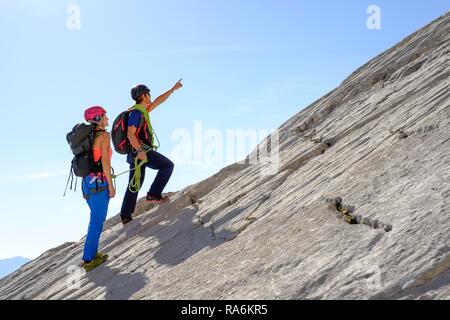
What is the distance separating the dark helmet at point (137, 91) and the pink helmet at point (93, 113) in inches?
94.8

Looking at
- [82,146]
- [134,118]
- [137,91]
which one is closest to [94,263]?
[82,146]

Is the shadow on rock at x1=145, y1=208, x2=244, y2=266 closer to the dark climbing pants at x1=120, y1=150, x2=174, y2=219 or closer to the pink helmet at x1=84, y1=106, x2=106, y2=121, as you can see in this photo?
the dark climbing pants at x1=120, y1=150, x2=174, y2=219

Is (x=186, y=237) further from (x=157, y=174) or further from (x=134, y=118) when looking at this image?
(x=134, y=118)

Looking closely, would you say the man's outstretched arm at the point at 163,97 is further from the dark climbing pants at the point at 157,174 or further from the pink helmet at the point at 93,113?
the pink helmet at the point at 93,113

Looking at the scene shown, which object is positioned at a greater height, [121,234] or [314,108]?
[314,108]

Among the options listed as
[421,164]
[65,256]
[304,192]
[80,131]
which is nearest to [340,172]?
[304,192]

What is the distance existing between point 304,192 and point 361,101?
5320mm

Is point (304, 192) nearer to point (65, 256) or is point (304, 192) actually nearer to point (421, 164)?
point (421, 164)

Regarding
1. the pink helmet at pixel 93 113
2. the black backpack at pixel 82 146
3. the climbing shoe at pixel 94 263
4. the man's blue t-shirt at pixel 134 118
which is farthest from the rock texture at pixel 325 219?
the pink helmet at pixel 93 113

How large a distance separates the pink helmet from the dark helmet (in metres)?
2.41

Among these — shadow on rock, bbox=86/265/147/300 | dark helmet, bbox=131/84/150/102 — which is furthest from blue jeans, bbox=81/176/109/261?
dark helmet, bbox=131/84/150/102

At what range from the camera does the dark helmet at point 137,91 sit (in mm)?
12656

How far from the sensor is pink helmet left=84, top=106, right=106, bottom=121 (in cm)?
1027

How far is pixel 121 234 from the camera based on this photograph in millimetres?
13727
